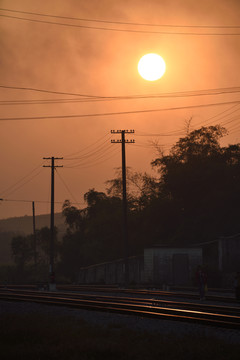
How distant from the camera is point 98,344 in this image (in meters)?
12.1

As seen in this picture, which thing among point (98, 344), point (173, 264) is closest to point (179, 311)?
point (98, 344)

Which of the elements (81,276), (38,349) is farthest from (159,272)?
(38,349)

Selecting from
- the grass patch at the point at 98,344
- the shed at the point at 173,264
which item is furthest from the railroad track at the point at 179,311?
the shed at the point at 173,264

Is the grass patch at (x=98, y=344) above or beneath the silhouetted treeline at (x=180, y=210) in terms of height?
beneath

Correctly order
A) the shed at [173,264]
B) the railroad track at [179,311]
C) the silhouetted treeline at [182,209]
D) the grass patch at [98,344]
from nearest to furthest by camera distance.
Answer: the grass patch at [98,344] < the railroad track at [179,311] < the shed at [173,264] < the silhouetted treeline at [182,209]

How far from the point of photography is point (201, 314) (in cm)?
1720

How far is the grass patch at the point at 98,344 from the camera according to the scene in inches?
433

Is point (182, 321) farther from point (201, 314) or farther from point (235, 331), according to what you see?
point (235, 331)

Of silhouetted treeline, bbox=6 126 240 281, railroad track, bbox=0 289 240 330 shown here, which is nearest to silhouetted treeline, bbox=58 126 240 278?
silhouetted treeline, bbox=6 126 240 281

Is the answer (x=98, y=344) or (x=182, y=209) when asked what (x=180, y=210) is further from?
(x=98, y=344)

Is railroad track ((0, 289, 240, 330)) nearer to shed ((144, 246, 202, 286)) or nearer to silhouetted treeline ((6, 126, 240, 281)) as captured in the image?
shed ((144, 246, 202, 286))

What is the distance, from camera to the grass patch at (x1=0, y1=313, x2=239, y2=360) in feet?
36.1

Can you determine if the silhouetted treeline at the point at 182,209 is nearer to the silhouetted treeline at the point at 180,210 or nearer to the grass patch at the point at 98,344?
the silhouetted treeline at the point at 180,210

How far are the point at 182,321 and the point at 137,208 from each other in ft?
200
